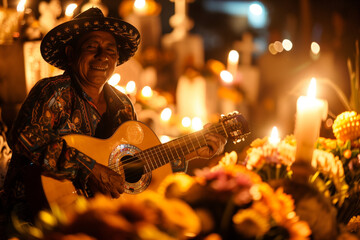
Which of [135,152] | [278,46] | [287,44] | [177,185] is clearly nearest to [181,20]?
[278,46]

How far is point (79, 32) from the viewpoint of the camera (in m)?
2.02

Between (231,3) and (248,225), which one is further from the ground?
(231,3)

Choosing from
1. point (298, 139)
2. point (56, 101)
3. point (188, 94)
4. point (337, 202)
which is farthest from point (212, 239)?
point (188, 94)

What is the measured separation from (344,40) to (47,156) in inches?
210

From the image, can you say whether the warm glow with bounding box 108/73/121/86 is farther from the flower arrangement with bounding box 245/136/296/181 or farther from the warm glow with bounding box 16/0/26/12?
the flower arrangement with bounding box 245/136/296/181

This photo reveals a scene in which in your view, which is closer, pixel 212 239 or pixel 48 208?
pixel 212 239

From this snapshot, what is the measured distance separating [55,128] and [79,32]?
538 millimetres

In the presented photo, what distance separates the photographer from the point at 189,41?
190 inches

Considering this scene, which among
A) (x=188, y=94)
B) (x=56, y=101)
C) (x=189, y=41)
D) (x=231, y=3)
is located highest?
(x=231, y=3)

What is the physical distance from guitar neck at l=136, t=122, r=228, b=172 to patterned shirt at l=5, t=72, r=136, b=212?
9.8 inches

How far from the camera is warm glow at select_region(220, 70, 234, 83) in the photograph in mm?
4690

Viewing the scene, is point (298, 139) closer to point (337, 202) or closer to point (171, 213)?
point (337, 202)

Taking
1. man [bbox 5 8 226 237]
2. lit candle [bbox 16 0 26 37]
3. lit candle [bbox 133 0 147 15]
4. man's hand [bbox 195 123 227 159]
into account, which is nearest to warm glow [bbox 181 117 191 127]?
lit candle [bbox 133 0 147 15]

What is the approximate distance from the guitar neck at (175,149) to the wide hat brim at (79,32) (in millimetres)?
659
